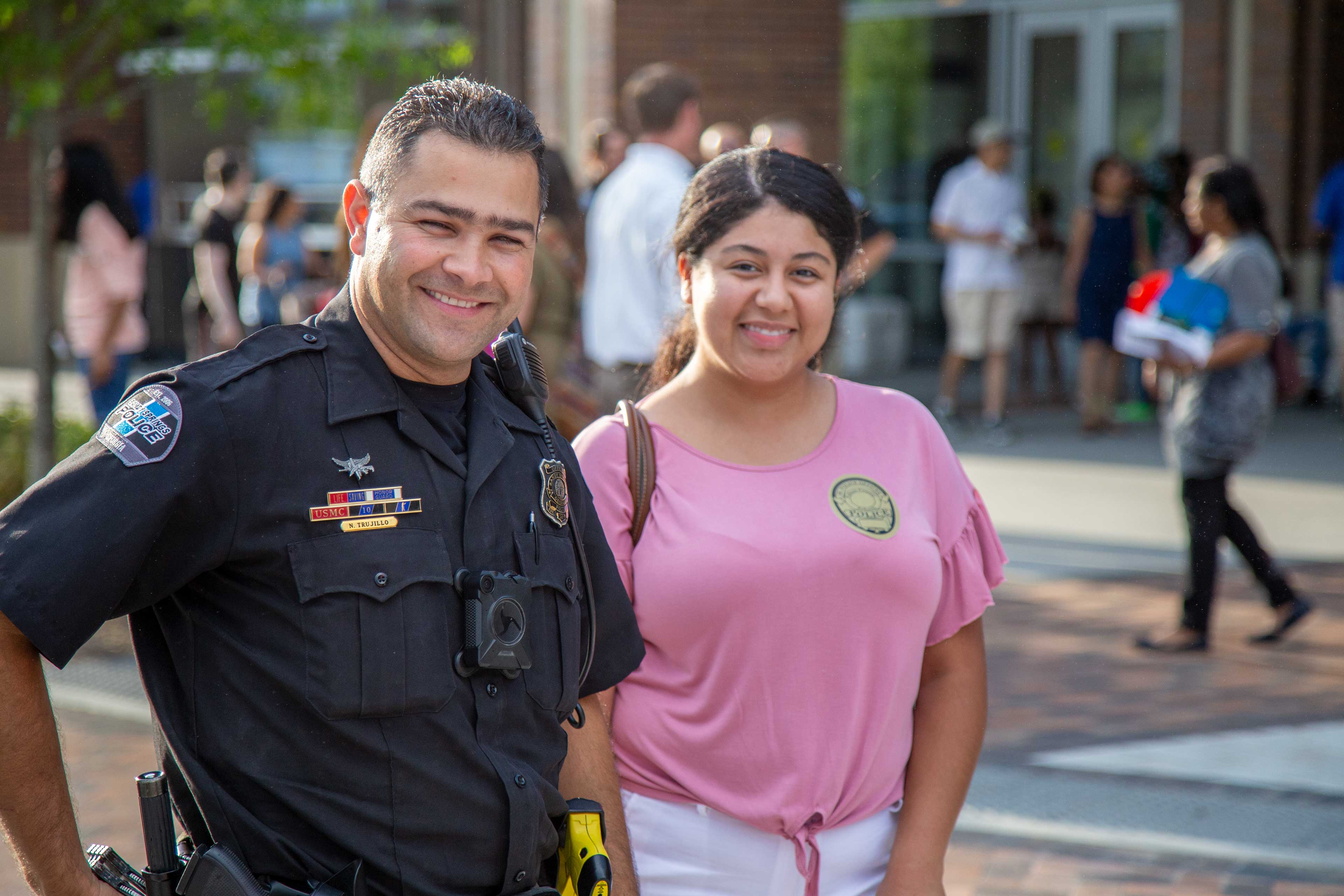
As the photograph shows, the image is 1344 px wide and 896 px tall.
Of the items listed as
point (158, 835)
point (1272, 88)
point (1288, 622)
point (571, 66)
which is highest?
point (571, 66)

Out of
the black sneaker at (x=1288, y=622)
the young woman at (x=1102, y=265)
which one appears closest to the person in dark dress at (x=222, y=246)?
the young woman at (x=1102, y=265)

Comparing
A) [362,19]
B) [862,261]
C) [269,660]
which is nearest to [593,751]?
[269,660]

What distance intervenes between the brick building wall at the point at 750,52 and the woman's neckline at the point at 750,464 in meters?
8.50

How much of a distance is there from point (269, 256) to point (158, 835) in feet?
33.0

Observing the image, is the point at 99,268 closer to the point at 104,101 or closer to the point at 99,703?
the point at 104,101

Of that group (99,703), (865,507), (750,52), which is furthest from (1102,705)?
(750,52)

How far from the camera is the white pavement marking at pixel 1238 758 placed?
16.0 feet

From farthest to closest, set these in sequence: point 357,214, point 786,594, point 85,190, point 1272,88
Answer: point 1272,88 → point 85,190 → point 786,594 → point 357,214

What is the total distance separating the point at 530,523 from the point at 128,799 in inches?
131

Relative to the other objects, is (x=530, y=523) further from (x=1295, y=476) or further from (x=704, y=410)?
(x=1295, y=476)

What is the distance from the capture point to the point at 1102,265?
1170cm

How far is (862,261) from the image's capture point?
9.60ft

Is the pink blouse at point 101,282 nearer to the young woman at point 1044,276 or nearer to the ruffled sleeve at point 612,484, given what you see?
the ruffled sleeve at point 612,484

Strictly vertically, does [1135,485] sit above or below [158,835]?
below
